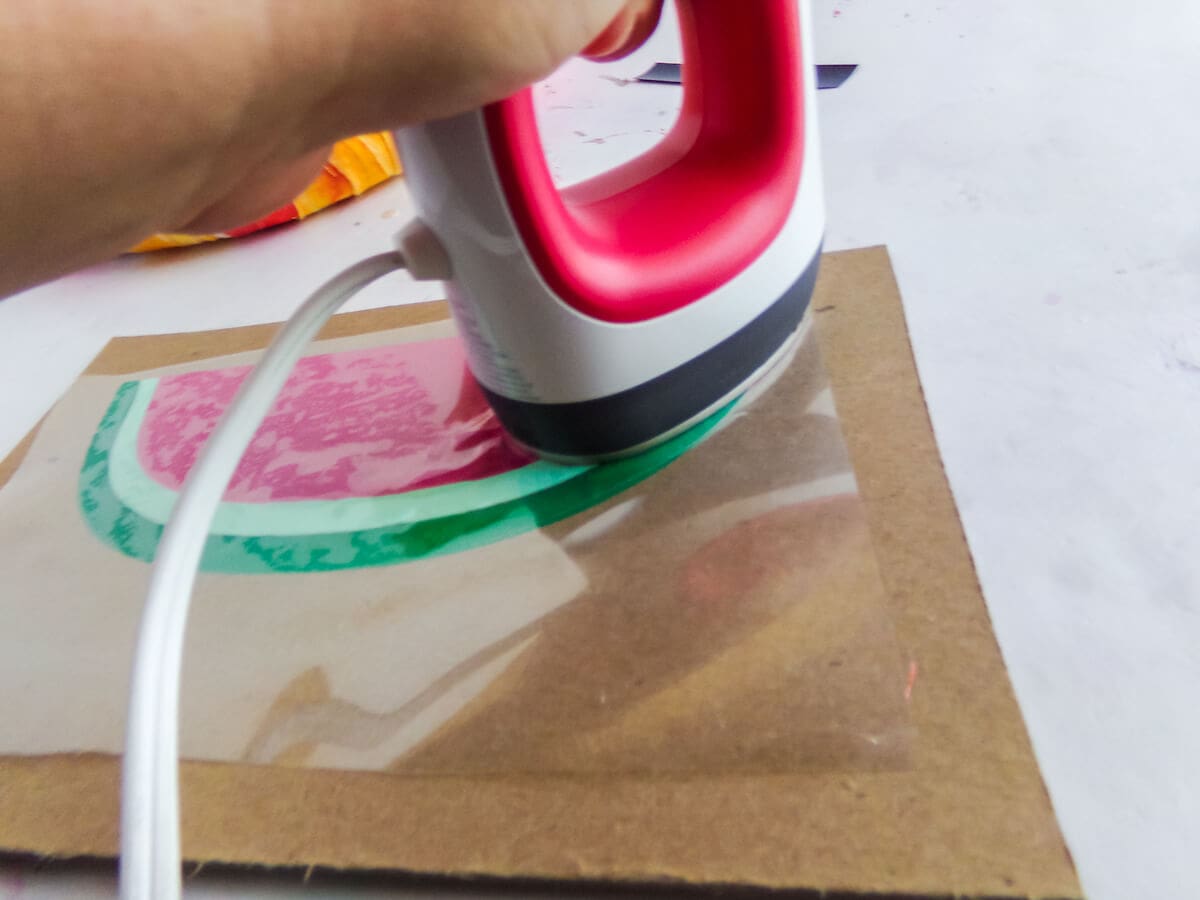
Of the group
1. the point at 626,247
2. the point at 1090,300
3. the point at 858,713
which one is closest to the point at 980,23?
the point at 1090,300

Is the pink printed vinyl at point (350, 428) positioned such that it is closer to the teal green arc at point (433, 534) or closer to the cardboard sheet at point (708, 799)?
the teal green arc at point (433, 534)

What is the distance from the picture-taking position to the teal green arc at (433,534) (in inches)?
14.7

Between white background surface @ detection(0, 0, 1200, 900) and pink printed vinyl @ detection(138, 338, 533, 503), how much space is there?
77 mm

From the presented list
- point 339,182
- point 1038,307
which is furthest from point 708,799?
point 339,182

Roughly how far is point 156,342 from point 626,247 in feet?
1.15

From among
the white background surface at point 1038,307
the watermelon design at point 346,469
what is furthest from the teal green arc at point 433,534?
the white background surface at point 1038,307

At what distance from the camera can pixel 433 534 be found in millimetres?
378

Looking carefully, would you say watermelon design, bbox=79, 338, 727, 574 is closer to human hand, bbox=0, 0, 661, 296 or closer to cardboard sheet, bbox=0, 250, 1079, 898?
cardboard sheet, bbox=0, 250, 1079, 898

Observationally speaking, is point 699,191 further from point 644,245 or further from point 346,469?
point 346,469

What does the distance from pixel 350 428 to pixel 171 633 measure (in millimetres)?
191

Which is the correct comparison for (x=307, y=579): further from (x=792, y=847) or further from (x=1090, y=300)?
(x=1090, y=300)

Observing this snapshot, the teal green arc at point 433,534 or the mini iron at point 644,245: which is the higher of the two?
the mini iron at point 644,245

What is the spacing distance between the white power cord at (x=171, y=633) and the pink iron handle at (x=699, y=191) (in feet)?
0.25

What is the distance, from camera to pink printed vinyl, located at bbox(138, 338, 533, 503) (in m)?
0.41
